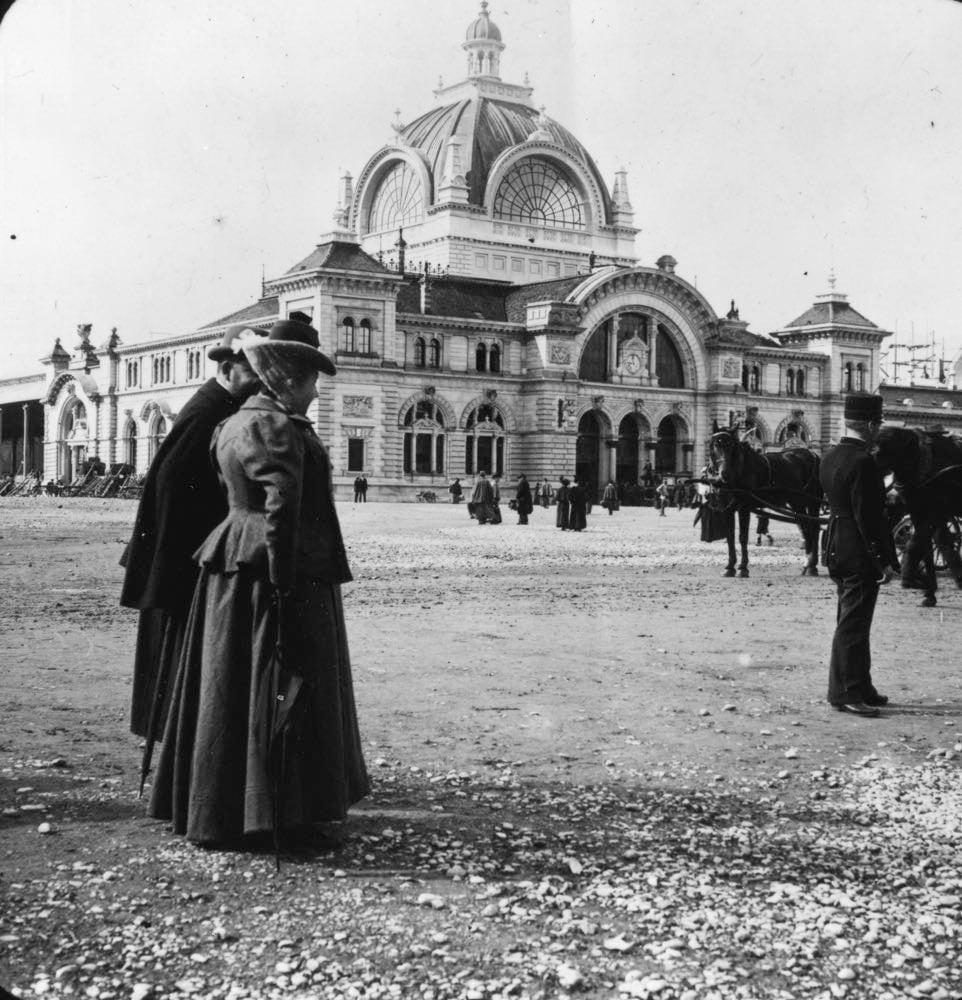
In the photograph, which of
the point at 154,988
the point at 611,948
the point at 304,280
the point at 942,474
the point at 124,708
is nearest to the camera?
the point at 154,988

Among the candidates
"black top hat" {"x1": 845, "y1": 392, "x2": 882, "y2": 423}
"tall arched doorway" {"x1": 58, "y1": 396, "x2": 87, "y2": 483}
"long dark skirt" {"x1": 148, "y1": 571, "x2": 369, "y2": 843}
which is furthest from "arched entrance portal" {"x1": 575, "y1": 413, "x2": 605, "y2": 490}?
"long dark skirt" {"x1": 148, "y1": 571, "x2": 369, "y2": 843}

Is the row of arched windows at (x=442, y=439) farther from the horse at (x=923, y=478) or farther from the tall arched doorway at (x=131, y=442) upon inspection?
the horse at (x=923, y=478)

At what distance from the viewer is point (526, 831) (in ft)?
16.4

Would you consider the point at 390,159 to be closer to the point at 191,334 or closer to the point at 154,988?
the point at 191,334

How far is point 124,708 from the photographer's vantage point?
7.25 meters

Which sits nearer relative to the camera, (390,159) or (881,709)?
(881,709)

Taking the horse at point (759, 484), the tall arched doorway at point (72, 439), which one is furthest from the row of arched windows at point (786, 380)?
the horse at point (759, 484)

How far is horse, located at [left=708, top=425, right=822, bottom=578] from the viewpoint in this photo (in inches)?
655

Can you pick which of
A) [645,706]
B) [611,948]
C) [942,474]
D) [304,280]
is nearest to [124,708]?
[645,706]

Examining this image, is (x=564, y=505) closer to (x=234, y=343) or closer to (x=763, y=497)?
(x=763, y=497)

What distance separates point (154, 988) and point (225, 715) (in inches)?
46.3

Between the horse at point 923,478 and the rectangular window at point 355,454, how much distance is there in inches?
1614

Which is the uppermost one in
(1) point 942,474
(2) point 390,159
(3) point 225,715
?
(2) point 390,159

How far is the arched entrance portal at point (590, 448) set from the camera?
59.8 metres
